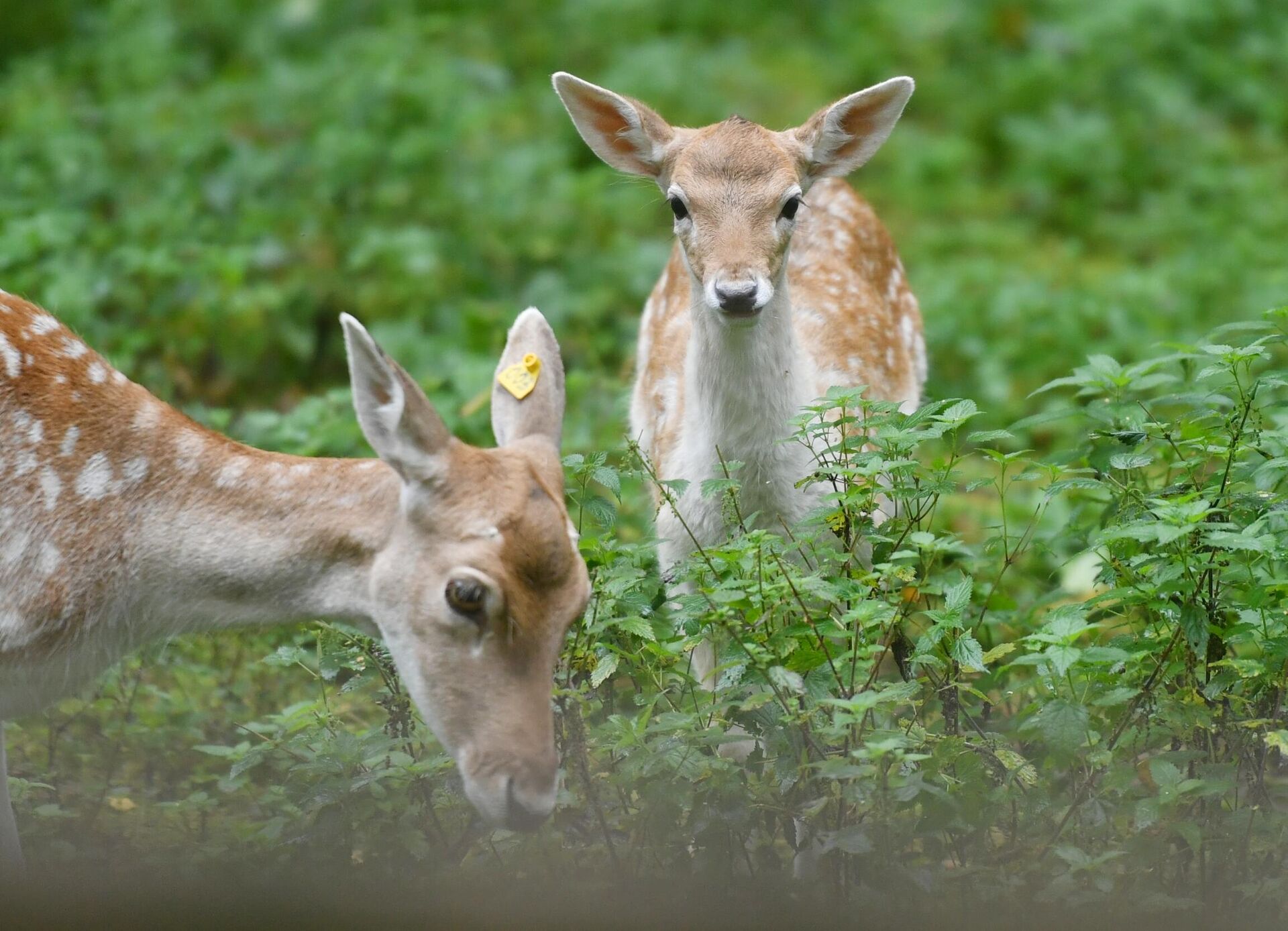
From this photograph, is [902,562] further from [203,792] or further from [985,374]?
Answer: [985,374]

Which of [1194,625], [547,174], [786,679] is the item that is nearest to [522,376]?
[786,679]

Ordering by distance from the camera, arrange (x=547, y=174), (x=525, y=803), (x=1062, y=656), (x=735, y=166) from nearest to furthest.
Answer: (x=525, y=803)
(x=1062, y=656)
(x=735, y=166)
(x=547, y=174)

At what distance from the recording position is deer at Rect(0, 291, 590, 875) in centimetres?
396

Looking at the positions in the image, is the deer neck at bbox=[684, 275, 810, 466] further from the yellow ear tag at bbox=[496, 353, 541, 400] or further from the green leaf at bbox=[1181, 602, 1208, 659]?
the green leaf at bbox=[1181, 602, 1208, 659]

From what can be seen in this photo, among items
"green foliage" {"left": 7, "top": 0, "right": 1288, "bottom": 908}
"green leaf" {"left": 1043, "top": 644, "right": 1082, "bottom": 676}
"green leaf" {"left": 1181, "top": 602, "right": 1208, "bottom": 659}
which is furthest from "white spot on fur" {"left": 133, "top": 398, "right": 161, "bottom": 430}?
"green leaf" {"left": 1181, "top": 602, "right": 1208, "bottom": 659}

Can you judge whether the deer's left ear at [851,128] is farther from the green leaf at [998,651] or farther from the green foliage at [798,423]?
the green leaf at [998,651]

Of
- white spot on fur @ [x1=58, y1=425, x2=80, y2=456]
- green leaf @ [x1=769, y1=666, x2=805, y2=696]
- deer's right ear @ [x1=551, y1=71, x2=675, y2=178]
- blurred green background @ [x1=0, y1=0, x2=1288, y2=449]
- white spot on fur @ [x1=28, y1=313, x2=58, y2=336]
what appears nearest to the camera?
green leaf @ [x1=769, y1=666, x2=805, y2=696]

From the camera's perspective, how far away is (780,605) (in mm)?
4531

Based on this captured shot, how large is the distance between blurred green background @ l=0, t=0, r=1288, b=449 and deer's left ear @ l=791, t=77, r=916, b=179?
3.25 feet

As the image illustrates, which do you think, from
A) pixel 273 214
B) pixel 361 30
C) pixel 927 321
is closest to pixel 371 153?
pixel 273 214

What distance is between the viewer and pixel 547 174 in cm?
1042

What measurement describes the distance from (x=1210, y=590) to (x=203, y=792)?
2964 millimetres

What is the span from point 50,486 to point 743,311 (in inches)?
85.2

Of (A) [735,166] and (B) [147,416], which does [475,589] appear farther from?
(A) [735,166]
